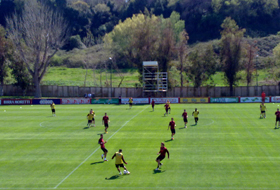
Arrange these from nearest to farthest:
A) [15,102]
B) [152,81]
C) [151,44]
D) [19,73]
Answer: [15,102] < [152,81] < [151,44] < [19,73]

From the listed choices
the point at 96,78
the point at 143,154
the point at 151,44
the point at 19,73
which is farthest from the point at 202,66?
the point at 143,154

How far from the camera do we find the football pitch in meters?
17.2

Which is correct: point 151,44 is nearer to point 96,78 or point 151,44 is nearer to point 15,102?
point 96,78

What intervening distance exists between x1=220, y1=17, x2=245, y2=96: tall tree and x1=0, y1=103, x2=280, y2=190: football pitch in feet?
107

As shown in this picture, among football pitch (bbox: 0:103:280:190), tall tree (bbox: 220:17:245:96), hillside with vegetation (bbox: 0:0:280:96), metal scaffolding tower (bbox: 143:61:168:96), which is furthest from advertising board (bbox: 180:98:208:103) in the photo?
football pitch (bbox: 0:103:280:190)

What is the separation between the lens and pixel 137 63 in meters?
69.6

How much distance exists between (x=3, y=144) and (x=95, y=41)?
104609 millimetres

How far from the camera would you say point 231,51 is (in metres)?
67.9

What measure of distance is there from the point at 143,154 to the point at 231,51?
51.3 meters

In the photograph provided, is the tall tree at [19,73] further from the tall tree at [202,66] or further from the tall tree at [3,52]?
the tall tree at [202,66]

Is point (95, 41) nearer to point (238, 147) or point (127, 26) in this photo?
point (127, 26)

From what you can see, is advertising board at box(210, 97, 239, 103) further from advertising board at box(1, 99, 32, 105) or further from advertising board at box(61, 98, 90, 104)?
advertising board at box(1, 99, 32, 105)

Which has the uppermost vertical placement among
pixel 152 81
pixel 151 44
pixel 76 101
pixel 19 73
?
pixel 151 44

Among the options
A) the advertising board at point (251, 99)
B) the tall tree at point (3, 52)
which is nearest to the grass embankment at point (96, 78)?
the tall tree at point (3, 52)
